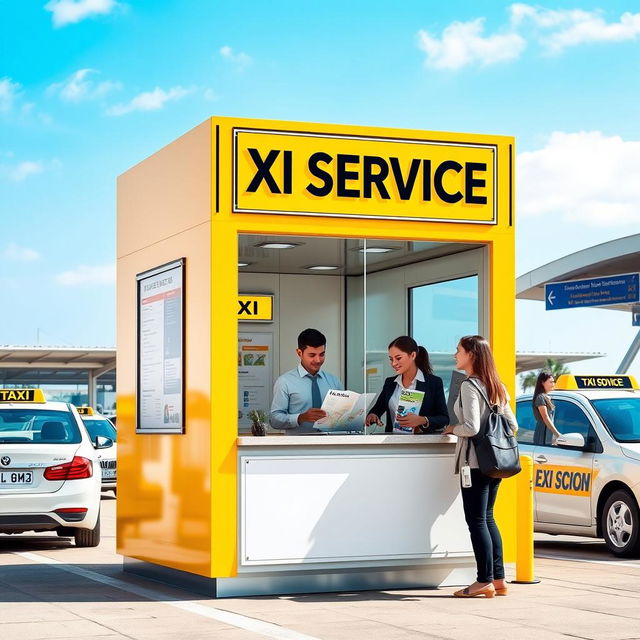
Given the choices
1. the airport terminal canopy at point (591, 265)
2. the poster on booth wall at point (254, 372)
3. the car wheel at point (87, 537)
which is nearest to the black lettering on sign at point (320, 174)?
the poster on booth wall at point (254, 372)

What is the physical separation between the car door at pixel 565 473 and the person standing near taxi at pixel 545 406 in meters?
0.08

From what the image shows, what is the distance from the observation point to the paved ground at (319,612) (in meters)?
8.13

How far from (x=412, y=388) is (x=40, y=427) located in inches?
222

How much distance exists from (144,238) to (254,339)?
2.87 meters

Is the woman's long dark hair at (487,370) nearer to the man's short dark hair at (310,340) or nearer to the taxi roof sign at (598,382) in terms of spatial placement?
the man's short dark hair at (310,340)

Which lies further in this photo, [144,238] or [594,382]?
[594,382]

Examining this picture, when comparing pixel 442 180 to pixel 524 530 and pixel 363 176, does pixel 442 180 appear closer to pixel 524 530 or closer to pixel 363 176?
pixel 363 176

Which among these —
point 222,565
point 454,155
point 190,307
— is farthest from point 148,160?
point 222,565

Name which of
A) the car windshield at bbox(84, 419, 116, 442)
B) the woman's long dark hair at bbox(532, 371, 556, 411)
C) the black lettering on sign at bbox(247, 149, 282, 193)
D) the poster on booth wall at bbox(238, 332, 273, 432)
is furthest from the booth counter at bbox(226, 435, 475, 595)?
the car windshield at bbox(84, 419, 116, 442)

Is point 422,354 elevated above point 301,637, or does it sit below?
above

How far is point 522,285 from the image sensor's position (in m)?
30.1

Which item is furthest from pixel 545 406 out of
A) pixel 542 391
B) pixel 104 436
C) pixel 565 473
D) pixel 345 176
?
pixel 104 436

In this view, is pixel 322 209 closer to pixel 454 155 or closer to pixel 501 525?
pixel 454 155

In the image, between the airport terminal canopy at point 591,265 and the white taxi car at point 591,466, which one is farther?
the airport terminal canopy at point 591,265
